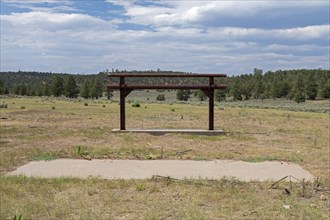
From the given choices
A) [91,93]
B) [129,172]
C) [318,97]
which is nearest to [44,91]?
[91,93]

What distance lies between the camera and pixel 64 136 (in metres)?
14.1

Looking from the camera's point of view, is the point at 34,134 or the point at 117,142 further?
the point at 34,134

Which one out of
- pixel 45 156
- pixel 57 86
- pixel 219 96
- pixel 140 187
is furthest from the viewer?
pixel 219 96

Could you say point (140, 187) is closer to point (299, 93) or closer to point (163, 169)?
point (163, 169)

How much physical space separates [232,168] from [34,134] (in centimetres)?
772

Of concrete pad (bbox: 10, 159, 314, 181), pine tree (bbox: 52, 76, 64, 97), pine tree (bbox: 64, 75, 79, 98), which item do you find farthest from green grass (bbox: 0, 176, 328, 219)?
pine tree (bbox: 52, 76, 64, 97)

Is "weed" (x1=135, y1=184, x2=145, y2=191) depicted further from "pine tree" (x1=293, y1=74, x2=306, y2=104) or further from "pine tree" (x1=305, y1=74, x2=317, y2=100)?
"pine tree" (x1=305, y1=74, x2=317, y2=100)

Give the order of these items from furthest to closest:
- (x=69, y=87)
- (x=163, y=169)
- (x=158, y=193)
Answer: (x=69, y=87), (x=163, y=169), (x=158, y=193)

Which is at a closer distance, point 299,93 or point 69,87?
point 299,93

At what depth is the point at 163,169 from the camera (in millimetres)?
8875

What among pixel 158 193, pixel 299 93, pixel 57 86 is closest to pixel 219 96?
pixel 299 93

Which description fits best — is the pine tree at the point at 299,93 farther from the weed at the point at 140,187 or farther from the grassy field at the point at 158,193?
the weed at the point at 140,187

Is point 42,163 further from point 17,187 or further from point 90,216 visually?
point 90,216

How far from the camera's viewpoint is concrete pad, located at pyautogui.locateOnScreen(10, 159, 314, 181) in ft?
27.1
